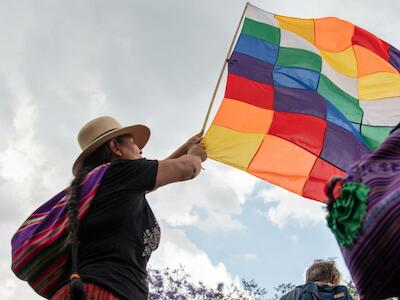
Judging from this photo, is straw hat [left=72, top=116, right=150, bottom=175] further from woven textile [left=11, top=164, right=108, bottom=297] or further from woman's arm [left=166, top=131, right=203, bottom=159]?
woven textile [left=11, top=164, right=108, bottom=297]

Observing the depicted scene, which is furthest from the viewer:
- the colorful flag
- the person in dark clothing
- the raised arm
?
the person in dark clothing

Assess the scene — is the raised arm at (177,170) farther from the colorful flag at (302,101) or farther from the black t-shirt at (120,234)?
the colorful flag at (302,101)

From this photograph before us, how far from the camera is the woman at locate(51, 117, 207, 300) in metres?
1.99

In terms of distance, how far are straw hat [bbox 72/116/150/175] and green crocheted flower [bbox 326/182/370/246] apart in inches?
64.1

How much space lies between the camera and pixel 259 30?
4281 millimetres

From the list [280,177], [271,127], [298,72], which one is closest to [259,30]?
[298,72]

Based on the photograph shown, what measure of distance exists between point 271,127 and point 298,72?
57cm

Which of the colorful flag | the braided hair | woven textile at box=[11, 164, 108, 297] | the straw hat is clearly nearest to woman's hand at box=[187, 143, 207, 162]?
the straw hat

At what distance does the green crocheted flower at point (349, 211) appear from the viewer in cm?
104

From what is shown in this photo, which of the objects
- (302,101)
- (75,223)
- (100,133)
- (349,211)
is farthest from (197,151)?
(349,211)

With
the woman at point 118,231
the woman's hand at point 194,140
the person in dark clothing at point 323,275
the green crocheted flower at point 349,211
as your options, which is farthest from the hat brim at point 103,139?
the person in dark clothing at point 323,275

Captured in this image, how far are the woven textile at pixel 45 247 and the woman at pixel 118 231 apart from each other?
0.14 feet

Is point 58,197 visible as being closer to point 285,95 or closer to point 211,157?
point 211,157

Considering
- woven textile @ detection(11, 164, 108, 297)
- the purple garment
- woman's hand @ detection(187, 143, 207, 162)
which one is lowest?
the purple garment
